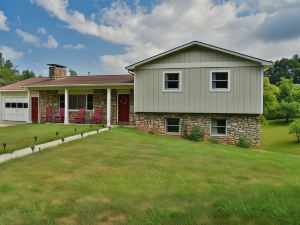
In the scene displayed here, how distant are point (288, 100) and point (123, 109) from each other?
1470 inches

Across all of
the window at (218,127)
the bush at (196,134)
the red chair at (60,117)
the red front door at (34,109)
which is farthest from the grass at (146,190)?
the red front door at (34,109)

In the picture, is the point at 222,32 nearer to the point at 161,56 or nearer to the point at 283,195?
the point at 161,56

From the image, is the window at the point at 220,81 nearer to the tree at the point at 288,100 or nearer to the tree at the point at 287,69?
the tree at the point at 288,100

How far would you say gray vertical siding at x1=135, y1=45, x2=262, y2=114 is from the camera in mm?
13633

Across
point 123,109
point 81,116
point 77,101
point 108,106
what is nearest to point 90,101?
point 77,101

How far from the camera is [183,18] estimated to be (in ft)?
59.0

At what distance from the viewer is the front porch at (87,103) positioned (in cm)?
1758

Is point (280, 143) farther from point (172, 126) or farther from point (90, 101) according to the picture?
point (90, 101)

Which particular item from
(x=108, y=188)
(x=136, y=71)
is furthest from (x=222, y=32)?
(x=108, y=188)

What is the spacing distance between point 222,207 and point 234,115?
413 inches

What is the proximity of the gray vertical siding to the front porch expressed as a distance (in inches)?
93.3

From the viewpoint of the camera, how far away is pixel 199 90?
14352mm

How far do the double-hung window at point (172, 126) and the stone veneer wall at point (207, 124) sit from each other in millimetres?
256

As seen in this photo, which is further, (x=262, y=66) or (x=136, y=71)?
(x=136, y=71)
